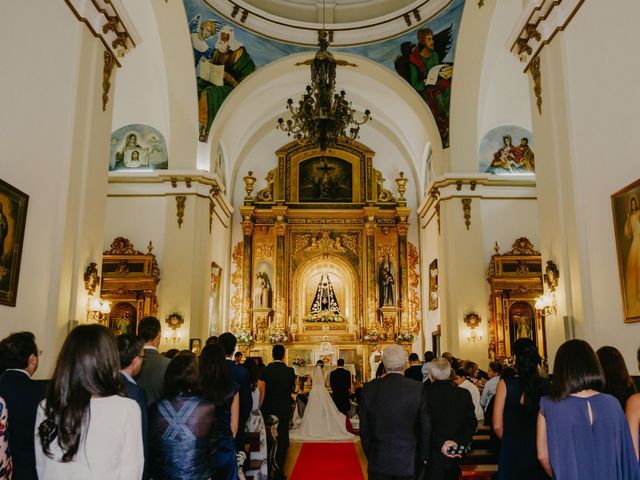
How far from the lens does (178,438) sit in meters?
3.15

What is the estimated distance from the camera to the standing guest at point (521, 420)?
13.3 ft

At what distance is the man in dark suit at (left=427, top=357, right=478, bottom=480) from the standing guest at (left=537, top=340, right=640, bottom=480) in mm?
1420

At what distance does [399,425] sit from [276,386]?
137 inches

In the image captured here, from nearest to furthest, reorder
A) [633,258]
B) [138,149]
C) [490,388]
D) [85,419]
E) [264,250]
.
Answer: [85,419]
[633,258]
[490,388]
[138,149]
[264,250]

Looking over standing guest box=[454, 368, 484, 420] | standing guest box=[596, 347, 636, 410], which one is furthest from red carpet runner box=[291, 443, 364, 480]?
standing guest box=[596, 347, 636, 410]

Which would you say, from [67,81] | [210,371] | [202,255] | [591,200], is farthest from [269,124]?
[210,371]

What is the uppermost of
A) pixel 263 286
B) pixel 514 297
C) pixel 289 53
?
pixel 289 53

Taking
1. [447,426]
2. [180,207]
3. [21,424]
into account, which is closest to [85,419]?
[21,424]

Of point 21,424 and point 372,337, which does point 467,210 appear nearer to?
point 372,337

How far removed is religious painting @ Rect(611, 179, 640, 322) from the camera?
17.1 ft

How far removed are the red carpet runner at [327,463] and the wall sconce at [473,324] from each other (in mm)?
3888

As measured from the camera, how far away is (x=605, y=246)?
5973 mm

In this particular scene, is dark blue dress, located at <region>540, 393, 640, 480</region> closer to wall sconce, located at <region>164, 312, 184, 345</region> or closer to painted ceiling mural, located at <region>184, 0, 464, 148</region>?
wall sconce, located at <region>164, 312, 184, 345</region>

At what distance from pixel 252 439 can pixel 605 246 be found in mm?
4083
